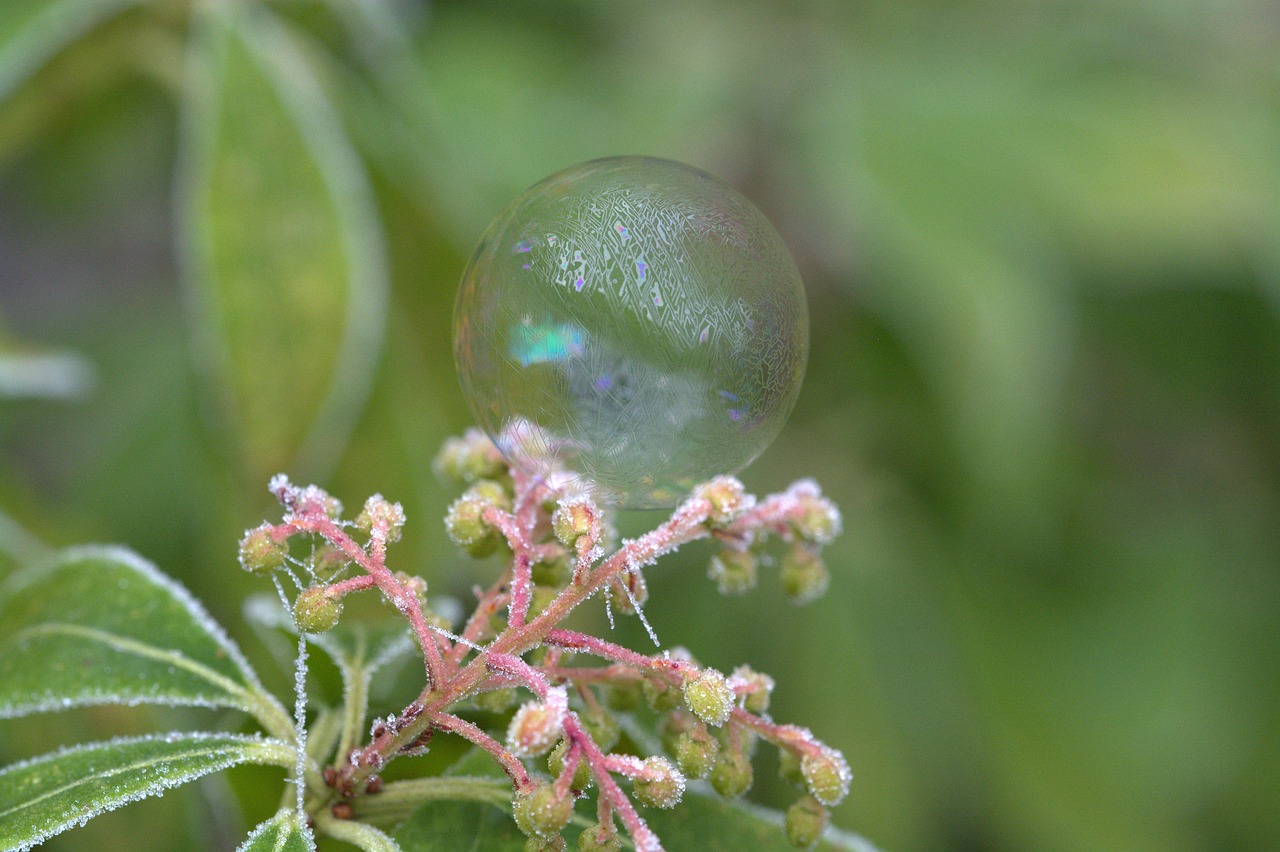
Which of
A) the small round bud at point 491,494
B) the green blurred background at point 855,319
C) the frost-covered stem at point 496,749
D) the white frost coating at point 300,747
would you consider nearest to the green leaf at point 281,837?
the white frost coating at point 300,747

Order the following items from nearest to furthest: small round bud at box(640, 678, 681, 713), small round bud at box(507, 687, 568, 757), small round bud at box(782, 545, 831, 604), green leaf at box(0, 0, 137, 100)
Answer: small round bud at box(507, 687, 568, 757) < small round bud at box(640, 678, 681, 713) < small round bud at box(782, 545, 831, 604) < green leaf at box(0, 0, 137, 100)

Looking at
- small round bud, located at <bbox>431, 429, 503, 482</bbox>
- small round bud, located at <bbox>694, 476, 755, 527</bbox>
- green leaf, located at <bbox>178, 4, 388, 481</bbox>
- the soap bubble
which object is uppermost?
green leaf, located at <bbox>178, 4, 388, 481</bbox>

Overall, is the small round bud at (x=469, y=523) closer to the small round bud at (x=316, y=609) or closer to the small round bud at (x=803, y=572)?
the small round bud at (x=316, y=609)

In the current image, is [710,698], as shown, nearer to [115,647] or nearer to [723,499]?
[723,499]

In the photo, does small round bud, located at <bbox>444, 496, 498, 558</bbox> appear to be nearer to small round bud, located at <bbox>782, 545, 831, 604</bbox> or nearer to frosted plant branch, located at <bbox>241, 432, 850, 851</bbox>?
frosted plant branch, located at <bbox>241, 432, 850, 851</bbox>

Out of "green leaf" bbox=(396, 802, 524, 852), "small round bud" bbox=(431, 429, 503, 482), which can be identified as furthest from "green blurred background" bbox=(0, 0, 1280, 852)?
"green leaf" bbox=(396, 802, 524, 852)

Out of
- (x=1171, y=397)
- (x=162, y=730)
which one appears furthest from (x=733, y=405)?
(x=1171, y=397)

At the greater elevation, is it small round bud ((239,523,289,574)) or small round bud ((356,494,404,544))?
small round bud ((356,494,404,544))
